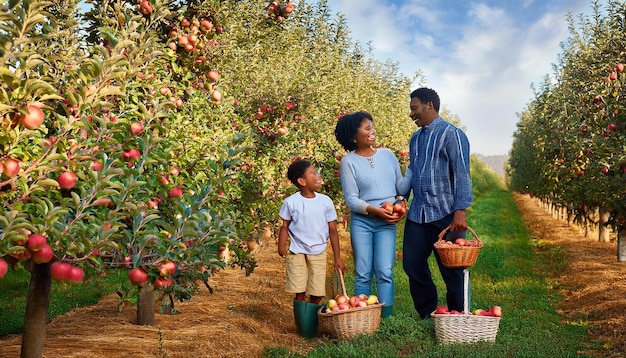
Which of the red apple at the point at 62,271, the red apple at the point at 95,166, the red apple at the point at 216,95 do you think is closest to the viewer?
the red apple at the point at 62,271

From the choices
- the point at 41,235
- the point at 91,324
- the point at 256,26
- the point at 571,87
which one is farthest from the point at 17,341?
the point at 571,87

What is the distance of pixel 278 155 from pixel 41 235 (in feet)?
17.9

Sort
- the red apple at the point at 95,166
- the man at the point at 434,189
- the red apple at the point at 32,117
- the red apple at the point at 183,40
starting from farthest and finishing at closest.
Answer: the red apple at the point at 183,40 → the man at the point at 434,189 → the red apple at the point at 95,166 → the red apple at the point at 32,117

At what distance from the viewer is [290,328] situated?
6.28 metres

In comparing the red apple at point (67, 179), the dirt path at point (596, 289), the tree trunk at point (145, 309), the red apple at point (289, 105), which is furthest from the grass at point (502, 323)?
the red apple at point (289, 105)

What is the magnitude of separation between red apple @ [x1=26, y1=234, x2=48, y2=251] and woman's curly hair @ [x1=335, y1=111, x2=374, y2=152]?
3.31 metres

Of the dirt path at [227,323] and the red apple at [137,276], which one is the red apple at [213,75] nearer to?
the dirt path at [227,323]

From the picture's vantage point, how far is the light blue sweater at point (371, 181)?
5.35 meters

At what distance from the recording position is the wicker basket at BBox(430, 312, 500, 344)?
15.6 ft

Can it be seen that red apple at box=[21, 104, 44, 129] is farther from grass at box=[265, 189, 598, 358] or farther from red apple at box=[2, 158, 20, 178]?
grass at box=[265, 189, 598, 358]

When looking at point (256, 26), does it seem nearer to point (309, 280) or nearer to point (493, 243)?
point (309, 280)

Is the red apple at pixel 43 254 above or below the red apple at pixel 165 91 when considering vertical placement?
below

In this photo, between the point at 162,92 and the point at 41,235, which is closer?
the point at 41,235

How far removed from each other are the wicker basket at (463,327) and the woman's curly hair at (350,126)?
1686mm
